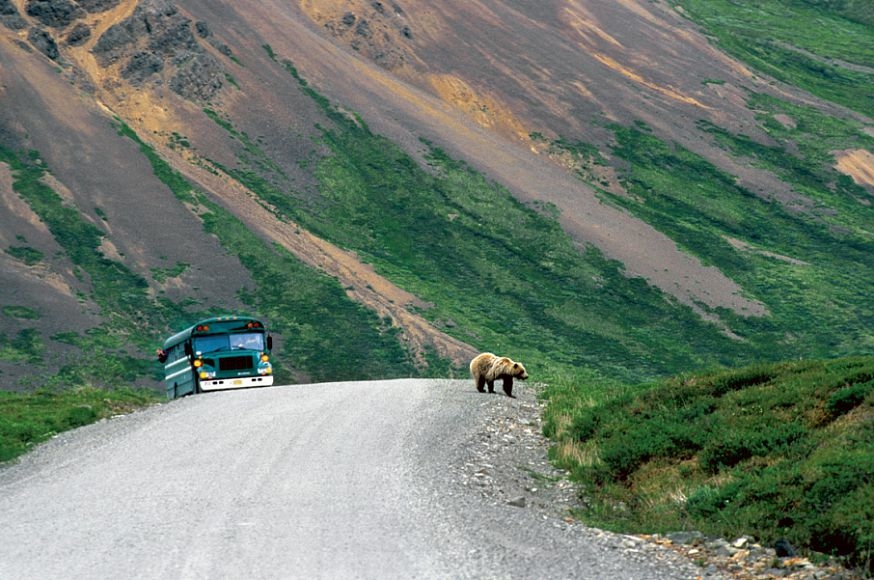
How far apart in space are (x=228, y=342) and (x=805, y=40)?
483ft

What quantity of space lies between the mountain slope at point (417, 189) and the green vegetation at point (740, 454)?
146ft

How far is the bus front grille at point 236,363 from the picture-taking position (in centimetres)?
3633

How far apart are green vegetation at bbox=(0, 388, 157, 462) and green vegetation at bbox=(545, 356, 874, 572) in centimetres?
1066

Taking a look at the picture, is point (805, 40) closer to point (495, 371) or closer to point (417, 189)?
point (417, 189)


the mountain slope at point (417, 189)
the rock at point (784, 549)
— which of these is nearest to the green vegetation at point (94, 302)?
the mountain slope at point (417, 189)

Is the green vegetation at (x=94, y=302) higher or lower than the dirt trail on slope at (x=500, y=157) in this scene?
lower

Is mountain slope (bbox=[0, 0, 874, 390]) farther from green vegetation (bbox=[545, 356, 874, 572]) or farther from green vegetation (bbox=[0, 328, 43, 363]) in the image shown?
green vegetation (bbox=[545, 356, 874, 572])

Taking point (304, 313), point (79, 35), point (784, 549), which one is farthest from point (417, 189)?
point (784, 549)

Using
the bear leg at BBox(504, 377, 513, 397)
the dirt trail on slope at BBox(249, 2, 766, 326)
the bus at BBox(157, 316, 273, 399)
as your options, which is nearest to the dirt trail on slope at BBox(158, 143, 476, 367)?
the dirt trail on slope at BBox(249, 2, 766, 326)

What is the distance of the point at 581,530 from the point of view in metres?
14.6

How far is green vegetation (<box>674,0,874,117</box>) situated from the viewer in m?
143

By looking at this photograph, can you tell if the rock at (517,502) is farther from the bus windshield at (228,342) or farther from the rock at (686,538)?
the bus windshield at (228,342)

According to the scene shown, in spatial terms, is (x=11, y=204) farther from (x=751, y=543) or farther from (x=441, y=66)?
(x=751, y=543)

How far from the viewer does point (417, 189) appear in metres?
95.5
